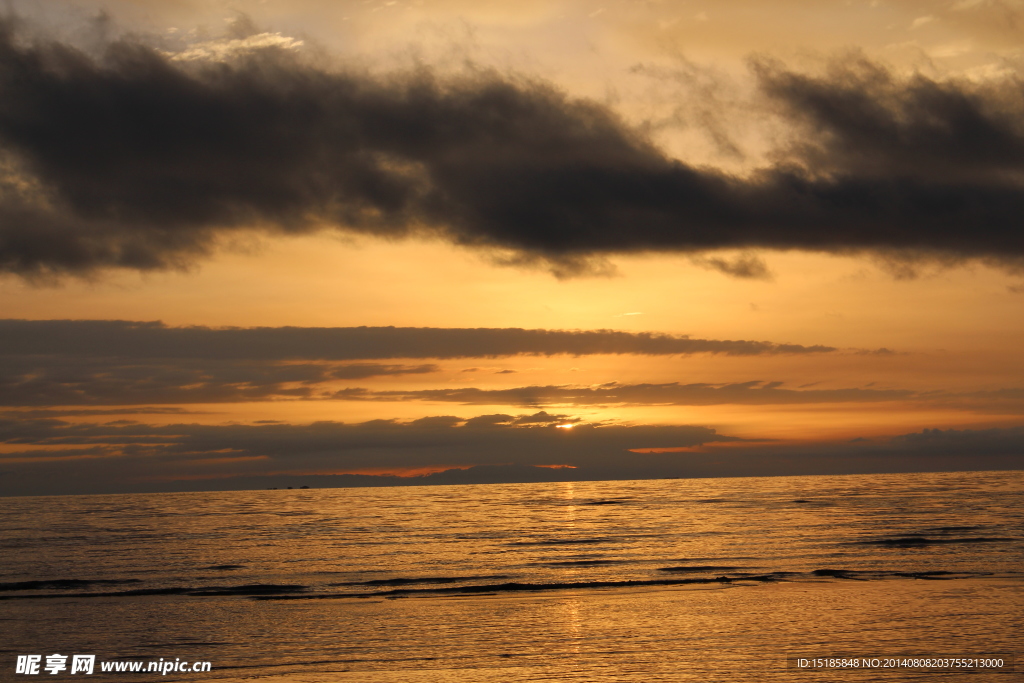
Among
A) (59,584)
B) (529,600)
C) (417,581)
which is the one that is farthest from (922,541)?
(59,584)

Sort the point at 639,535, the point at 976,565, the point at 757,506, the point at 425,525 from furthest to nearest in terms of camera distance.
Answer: the point at 757,506
the point at 425,525
the point at 639,535
the point at 976,565

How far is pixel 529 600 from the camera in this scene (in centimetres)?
2916

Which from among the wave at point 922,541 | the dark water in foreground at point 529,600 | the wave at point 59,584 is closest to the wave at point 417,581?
the dark water in foreground at point 529,600

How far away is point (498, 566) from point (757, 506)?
181 feet

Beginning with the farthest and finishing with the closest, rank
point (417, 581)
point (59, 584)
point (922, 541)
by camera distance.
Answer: point (922, 541), point (59, 584), point (417, 581)

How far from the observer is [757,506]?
282ft

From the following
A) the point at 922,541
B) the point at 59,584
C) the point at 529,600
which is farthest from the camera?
the point at 922,541

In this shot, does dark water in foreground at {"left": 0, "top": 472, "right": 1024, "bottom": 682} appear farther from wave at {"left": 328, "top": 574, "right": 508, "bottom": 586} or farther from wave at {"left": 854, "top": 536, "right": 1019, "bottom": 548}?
wave at {"left": 854, "top": 536, "right": 1019, "bottom": 548}

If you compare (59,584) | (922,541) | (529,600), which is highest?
(529,600)

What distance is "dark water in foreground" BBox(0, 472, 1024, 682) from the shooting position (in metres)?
19.1

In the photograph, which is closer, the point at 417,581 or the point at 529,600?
the point at 529,600

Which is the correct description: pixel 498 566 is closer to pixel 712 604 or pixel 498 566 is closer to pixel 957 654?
pixel 712 604

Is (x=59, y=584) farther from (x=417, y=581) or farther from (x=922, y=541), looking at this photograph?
(x=922, y=541)

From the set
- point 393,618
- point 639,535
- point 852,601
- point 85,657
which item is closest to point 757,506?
point 639,535
